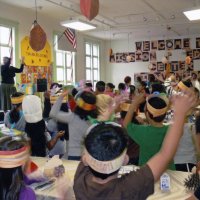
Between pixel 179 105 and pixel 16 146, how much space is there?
0.83 m

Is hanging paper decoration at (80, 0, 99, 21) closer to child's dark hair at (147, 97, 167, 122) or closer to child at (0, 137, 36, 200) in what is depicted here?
child's dark hair at (147, 97, 167, 122)

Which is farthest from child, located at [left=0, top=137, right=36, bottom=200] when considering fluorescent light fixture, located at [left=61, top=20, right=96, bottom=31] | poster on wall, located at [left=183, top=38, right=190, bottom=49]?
poster on wall, located at [left=183, top=38, right=190, bottom=49]

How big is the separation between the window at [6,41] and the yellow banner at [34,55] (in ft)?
1.02

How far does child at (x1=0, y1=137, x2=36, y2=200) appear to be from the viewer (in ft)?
4.86

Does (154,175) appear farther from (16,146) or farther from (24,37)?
(24,37)

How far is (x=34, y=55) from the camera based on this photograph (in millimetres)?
8961

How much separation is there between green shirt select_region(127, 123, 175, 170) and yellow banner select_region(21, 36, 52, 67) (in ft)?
21.9

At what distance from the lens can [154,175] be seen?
4.20ft

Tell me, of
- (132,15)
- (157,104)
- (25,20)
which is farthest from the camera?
(132,15)

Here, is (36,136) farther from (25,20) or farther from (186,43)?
(186,43)

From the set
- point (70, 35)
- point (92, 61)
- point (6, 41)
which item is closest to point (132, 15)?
point (70, 35)

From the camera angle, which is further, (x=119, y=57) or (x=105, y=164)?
(x=119, y=57)

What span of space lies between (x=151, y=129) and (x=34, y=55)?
7145 millimetres

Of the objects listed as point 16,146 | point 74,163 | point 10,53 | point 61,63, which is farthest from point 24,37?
point 16,146
